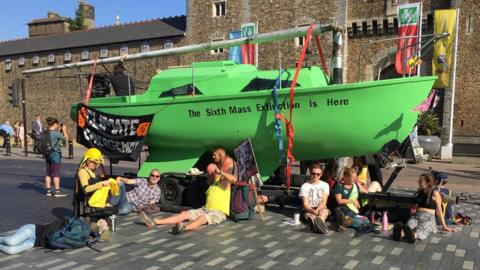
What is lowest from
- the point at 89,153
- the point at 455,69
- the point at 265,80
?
the point at 89,153

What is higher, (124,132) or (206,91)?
(206,91)

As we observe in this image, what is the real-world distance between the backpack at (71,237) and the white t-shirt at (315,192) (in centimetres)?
326

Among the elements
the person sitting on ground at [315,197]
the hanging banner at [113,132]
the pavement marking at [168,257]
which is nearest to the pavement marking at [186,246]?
the pavement marking at [168,257]

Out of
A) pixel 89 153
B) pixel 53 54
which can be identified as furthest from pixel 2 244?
pixel 53 54

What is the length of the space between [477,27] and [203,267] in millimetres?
25984

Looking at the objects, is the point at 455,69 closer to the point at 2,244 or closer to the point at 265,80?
the point at 265,80

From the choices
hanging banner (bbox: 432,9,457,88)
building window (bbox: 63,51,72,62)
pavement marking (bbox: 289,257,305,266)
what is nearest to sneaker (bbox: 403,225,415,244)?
pavement marking (bbox: 289,257,305,266)

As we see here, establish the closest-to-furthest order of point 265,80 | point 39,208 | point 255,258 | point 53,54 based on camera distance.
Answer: point 255,258 < point 265,80 < point 39,208 < point 53,54

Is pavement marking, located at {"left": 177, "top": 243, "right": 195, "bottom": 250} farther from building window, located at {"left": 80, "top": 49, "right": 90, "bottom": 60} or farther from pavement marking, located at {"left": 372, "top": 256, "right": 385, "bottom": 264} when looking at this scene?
building window, located at {"left": 80, "top": 49, "right": 90, "bottom": 60}

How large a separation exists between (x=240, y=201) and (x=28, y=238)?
10.6ft

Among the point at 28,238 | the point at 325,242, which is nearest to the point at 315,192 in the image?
the point at 325,242

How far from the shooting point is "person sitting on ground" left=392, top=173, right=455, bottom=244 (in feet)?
19.5

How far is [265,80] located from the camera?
7.81m

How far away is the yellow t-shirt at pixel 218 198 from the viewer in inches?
279
